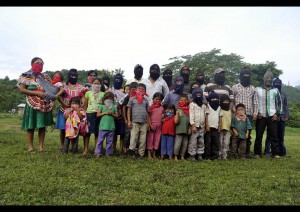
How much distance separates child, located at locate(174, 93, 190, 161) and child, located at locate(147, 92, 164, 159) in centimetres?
44

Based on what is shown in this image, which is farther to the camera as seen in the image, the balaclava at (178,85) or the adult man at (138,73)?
the adult man at (138,73)

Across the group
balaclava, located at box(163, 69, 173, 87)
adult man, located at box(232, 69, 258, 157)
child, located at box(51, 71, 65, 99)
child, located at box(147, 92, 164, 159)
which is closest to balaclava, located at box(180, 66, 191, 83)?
balaclava, located at box(163, 69, 173, 87)

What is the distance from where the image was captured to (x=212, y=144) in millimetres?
7473

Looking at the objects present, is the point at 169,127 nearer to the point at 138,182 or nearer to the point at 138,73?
the point at 138,73

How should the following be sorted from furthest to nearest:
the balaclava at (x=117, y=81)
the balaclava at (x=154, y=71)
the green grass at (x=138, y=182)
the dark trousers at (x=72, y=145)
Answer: the balaclava at (x=117, y=81), the balaclava at (x=154, y=71), the dark trousers at (x=72, y=145), the green grass at (x=138, y=182)

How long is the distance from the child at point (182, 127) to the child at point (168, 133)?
0.11m

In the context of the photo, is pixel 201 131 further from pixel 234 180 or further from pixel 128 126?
pixel 234 180

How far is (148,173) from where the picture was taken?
5312mm

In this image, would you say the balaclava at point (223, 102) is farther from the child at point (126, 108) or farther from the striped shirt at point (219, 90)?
the child at point (126, 108)

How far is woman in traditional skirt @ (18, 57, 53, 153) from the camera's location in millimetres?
6971

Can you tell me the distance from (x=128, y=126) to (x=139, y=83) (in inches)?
43.1

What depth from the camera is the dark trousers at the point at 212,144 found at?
7391mm

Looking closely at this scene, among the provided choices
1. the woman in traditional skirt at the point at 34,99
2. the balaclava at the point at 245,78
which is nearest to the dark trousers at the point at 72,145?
the woman in traditional skirt at the point at 34,99

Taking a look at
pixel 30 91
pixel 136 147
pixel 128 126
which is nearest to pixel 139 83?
pixel 128 126
